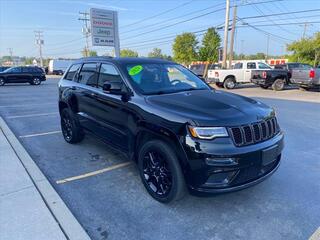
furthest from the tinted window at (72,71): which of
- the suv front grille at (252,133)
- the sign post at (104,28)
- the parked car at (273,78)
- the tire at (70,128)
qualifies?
the sign post at (104,28)

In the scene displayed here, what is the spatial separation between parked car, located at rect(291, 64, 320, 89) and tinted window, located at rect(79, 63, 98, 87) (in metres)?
15.4

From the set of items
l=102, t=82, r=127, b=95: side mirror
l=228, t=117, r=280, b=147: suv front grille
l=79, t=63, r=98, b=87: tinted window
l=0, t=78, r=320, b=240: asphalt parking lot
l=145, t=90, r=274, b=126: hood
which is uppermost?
l=79, t=63, r=98, b=87: tinted window

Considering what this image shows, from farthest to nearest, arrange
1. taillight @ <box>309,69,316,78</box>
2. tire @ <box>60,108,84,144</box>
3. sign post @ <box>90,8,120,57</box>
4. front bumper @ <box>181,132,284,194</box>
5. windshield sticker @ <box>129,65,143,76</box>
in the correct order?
sign post @ <box>90,8,120,57</box>, taillight @ <box>309,69,316,78</box>, tire @ <box>60,108,84,144</box>, windshield sticker @ <box>129,65,143,76</box>, front bumper @ <box>181,132,284,194</box>

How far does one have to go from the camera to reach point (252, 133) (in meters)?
2.96

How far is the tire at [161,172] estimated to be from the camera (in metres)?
2.98

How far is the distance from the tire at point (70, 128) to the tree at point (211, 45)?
38.2 meters

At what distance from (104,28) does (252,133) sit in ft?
74.8

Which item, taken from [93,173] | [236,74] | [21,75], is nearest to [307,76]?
[236,74]

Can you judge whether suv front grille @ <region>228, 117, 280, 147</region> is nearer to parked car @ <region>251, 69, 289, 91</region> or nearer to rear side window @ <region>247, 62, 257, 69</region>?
parked car @ <region>251, 69, 289, 91</region>

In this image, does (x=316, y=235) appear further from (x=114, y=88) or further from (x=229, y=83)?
(x=229, y=83)

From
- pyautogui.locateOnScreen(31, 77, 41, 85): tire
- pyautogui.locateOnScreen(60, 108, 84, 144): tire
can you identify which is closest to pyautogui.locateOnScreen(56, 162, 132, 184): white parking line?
pyautogui.locateOnScreen(60, 108, 84, 144): tire

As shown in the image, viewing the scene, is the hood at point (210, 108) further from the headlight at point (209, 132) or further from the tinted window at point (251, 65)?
the tinted window at point (251, 65)

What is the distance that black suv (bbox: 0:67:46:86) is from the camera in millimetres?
23250

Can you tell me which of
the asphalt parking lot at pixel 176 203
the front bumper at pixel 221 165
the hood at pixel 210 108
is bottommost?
the asphalt parking lot at pixel 176 203
